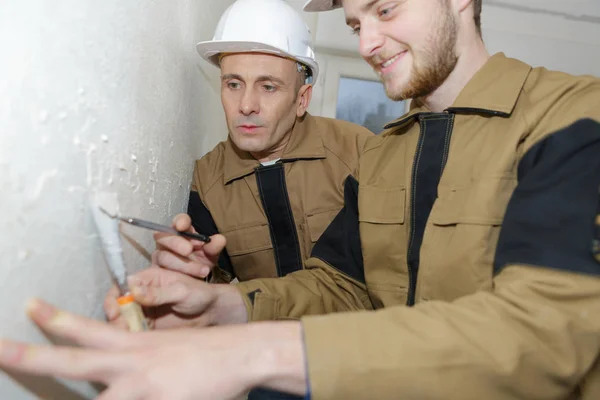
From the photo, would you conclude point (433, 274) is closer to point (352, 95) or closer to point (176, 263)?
point (176, 263)

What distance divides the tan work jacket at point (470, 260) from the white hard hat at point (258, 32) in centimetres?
37

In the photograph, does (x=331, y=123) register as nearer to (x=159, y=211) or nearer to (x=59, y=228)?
(x=159, y=211)

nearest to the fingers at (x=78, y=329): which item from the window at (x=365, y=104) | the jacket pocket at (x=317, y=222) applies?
the jacket pocket at (x=317, y=222)

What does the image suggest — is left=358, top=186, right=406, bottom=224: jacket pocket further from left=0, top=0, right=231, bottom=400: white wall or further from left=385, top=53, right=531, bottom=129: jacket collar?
left=0, top=0, right=231, bottom=400: white wall

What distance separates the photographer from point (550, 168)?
70 centimetres

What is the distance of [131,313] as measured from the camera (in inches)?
25.8

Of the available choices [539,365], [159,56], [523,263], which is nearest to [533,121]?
[523,263]

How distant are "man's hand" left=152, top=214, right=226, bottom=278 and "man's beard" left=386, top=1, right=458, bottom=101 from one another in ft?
1.81

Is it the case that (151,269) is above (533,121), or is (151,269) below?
below

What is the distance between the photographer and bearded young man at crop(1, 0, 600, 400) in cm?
53

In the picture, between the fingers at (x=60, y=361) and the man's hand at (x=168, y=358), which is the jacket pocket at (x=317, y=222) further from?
the fingers at (x=60, y=361)

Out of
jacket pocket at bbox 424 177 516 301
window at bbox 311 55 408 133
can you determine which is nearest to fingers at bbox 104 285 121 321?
jacket pocket at bbox 424 177 516 301

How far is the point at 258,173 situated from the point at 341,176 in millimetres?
240

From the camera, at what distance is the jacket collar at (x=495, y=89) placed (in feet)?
2.85
